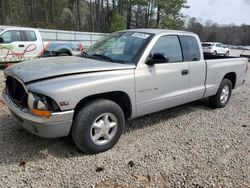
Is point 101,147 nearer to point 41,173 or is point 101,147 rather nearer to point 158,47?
point 41,173

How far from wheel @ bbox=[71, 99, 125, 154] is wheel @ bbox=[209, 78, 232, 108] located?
2.97 m

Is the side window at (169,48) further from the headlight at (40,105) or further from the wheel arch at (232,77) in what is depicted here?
the wheel arch at (232,77)

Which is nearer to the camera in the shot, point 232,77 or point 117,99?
point 117,99

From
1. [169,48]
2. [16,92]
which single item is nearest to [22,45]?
[16,92]

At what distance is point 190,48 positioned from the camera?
4664 mm

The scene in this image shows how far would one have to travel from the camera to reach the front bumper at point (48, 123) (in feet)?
9.37

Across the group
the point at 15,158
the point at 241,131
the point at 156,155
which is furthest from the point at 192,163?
the point at 15,158

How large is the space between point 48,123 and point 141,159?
1344 mm

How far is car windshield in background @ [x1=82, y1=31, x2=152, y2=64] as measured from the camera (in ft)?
12.5

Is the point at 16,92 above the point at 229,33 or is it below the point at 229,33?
below

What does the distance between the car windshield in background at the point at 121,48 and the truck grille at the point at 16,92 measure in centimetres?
128

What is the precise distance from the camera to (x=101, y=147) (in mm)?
3387

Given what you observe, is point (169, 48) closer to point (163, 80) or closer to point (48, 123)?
point (163, 80)

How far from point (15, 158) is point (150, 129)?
2.23m
